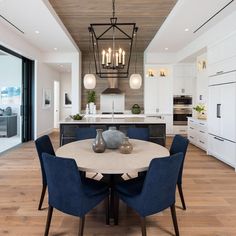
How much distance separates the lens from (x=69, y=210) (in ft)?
6.52

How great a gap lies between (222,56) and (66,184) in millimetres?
4404

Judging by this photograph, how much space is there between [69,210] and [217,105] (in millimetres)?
4326

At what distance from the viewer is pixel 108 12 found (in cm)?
499

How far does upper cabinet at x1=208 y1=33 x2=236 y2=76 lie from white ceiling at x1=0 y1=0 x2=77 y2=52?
3.55m

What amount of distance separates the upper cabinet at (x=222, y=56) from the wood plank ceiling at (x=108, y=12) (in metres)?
1.32

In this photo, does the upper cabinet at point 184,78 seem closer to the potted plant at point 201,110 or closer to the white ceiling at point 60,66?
the potted plant at point 201,110

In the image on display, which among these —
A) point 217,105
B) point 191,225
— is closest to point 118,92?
point 217,105

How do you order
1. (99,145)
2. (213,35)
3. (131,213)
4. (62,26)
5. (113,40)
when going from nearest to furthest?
(99,145), (131,213), (113,40), (213,35), (62,26)

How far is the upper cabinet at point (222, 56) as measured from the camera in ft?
14.9

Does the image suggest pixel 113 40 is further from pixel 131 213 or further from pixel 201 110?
pixel 201 110

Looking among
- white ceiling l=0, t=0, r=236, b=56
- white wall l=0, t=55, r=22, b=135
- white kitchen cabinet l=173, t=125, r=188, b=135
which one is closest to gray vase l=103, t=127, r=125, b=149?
white ceiling l=0, t=0, r=236, b=56

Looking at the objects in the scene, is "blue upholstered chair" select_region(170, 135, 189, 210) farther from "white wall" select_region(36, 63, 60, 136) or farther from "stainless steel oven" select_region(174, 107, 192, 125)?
"white wall" select_region(36, 63, 60, 136)

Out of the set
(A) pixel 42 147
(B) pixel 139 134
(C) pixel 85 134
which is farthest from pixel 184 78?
(A) pixel 42 147

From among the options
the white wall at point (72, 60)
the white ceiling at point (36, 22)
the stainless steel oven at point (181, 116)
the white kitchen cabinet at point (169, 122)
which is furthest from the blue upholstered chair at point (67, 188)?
the stainless steel oven at point (181, 116)
